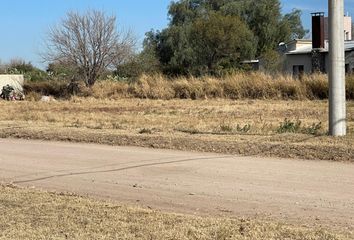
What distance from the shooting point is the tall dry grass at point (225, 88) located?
31953mm

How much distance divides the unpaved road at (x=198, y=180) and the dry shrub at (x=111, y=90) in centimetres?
2639

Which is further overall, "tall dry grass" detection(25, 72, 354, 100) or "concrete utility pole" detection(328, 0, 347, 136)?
"tall dry grass" detection(25, 72, 354, 100)

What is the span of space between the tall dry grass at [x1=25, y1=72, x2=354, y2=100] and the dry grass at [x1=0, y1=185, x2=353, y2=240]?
79.2 feet

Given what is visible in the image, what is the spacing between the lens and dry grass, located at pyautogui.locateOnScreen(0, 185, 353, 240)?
634cm

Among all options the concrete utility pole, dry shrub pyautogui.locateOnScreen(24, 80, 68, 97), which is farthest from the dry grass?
dry shrub pyautogui.locateOnScreen(24, 80, 68, 97)

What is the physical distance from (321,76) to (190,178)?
920 inches

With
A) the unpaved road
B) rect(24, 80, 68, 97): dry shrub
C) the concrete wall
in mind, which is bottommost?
the unpaved road

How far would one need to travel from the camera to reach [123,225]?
6805mm

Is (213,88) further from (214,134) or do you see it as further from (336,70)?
(336,70)

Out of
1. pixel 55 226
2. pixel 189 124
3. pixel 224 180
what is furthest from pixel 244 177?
pixel 189 124

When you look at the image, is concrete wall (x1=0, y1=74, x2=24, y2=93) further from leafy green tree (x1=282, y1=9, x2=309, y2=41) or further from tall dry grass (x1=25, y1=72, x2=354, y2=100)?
leafy green tree (x1=282, y1=9, x2=309, y2=41)

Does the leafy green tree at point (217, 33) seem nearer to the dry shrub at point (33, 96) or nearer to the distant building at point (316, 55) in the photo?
the distant building at point (316, 55)

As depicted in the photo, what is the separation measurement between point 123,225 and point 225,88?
2928 centimetres

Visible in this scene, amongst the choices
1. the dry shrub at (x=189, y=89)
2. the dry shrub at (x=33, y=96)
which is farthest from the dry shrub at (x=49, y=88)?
the dry shrub at (x=189, y=89)
